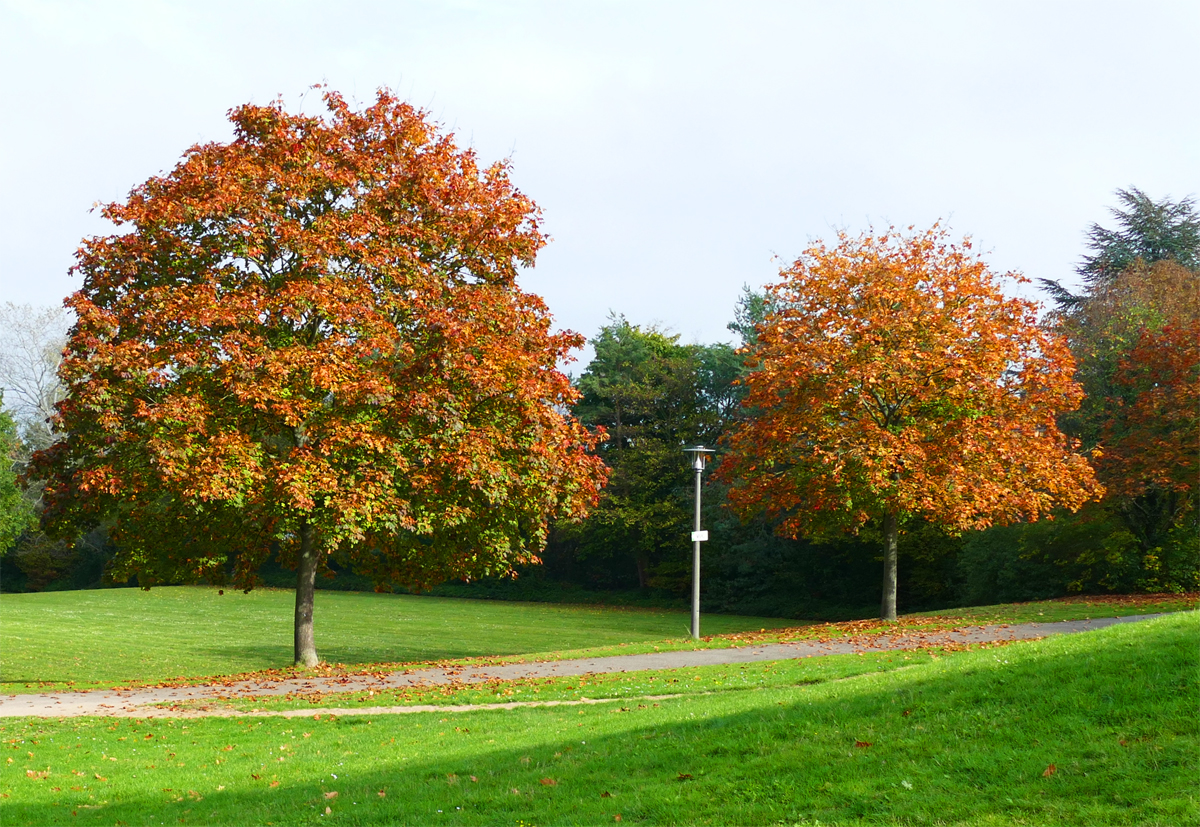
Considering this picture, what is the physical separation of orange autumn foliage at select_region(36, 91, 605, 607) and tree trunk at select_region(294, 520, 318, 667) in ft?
0.39

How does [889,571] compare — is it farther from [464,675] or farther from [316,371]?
[316,371]

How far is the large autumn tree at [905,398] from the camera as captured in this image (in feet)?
75.2

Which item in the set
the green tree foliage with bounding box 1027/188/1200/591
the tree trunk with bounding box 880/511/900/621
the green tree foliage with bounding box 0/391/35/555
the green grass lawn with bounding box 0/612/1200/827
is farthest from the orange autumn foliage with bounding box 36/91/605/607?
the green tree foliage with bounding box 0/391/35/555

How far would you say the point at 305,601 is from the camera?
65.3 feet

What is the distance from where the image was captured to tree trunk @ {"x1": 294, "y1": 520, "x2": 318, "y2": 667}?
19.4 metres

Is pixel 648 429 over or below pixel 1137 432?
over

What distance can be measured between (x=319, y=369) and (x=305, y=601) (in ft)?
18.4

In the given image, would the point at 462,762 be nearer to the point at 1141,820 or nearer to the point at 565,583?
the point at 1141,820

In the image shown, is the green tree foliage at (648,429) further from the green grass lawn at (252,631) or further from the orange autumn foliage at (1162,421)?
the orange autumn foliage at (1162,421)

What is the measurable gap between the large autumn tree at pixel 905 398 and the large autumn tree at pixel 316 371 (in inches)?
242

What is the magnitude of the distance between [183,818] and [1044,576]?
31.8 meters

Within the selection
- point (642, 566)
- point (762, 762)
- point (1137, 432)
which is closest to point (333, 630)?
point (642, 566)

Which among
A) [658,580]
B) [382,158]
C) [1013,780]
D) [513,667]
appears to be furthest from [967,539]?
[1013,780]

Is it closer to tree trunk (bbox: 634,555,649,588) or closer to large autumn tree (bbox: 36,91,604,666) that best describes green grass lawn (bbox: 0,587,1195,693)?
large autumn tree (bbox: 36,91,604,666)
